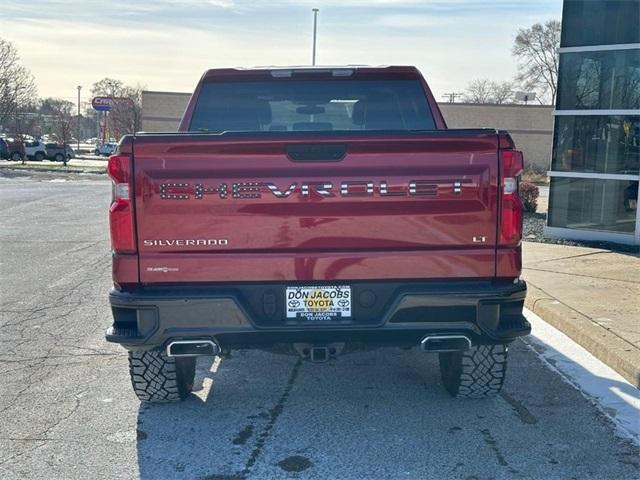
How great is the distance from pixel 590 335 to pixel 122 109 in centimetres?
6897

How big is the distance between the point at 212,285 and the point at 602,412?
2596 millimetres

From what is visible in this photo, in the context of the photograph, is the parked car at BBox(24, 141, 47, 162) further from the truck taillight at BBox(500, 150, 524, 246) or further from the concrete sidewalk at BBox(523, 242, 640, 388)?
the truck taillight at BBox(500, 150, 524, 246)

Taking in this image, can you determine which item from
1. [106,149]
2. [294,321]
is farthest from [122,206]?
[106,149]

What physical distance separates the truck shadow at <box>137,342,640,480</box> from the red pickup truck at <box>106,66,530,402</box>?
1.85 ft

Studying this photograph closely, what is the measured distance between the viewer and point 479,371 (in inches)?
177

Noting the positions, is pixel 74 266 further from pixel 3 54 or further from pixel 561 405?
pixel 3 54

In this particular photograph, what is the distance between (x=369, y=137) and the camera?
12.3 feet

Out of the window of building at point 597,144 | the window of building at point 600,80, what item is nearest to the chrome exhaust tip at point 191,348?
the window of building at point 597,144

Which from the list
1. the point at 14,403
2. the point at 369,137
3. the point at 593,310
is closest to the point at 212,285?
the point at 369,137

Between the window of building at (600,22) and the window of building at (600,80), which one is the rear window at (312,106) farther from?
the window of building at (600,22)

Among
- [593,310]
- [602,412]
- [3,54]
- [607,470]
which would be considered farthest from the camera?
[3,54]

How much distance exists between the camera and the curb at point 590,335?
5.13 metres

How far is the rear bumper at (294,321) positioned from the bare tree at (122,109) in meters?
47.3

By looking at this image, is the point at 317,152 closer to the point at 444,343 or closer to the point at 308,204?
the point at 308,204
